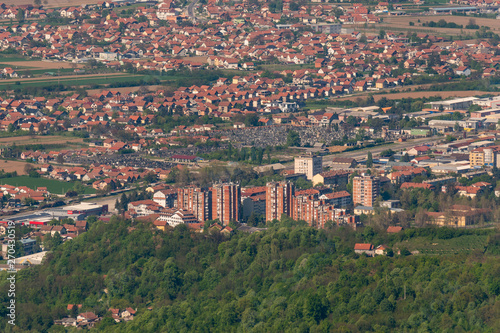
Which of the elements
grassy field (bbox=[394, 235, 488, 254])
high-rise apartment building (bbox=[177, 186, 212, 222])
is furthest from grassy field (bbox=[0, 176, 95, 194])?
grassy field (bbox=[394, 235, 488, 254])

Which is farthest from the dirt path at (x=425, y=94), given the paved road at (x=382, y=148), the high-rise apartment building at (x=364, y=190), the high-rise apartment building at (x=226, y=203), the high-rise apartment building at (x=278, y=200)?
the high-rise apartment building at (x=226, y=203)

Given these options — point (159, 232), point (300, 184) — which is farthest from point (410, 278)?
point (300, 184)

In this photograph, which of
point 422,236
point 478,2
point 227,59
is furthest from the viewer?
point 478,2

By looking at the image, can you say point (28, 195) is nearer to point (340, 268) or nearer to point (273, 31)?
point (340, 268)

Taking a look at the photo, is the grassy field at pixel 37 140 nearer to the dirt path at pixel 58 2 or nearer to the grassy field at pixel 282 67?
the grassy field at pixel 282 67

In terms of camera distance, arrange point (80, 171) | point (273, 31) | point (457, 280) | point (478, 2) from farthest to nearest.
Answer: point (478, 2)
point (273, 31)
point (80, 171)
point (457, 280)

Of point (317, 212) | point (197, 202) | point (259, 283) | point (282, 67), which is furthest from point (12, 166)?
point (282, 67)
